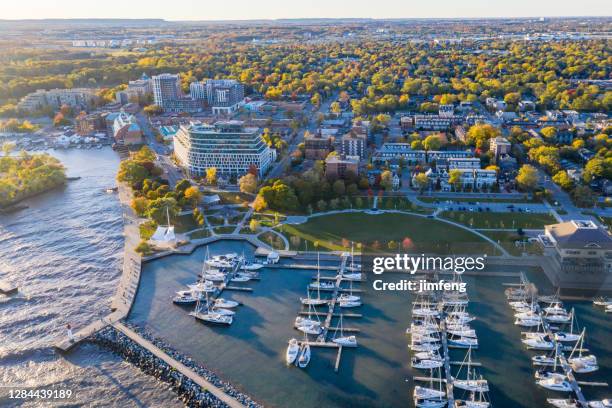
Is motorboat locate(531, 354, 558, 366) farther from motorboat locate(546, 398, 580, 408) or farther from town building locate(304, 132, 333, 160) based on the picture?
town building locate(304, 132, 333, 160)

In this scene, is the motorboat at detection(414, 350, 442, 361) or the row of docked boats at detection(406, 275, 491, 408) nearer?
the row of docked boats at detection(406, 275, 491, 408)

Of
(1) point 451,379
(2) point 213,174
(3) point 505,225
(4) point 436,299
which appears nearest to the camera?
(1) point 451,379

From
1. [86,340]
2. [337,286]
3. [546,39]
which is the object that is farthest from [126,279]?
[546,39]


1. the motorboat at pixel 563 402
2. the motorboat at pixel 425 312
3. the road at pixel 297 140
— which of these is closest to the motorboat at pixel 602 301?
the motorboat at pixel 563 402

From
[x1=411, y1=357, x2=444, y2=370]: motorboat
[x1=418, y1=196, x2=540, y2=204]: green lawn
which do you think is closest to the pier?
[x1=411, y1=357, x2=444, y2=370]: motorboat

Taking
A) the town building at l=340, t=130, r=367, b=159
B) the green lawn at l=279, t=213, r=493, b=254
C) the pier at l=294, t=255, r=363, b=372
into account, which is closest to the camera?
the pier at l=294, t=255, r=363, b=372

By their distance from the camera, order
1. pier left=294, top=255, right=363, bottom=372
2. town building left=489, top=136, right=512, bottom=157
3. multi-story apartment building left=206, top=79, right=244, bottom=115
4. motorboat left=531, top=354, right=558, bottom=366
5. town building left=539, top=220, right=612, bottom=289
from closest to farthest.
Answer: motorboat left=531, top=354, right=558, bottom=366 < pier left=294, top=255, right=363, bottom=372 < town building left=539, top=220, right=612, bottom=289 < town building left=489, top=136, right=512, bottom=157 < multi-story apartment building left=206, top=79, right=244, bottom=115

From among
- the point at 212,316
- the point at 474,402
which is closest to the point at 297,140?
the point at 212,316

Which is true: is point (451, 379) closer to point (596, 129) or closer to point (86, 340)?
point (86, 340)
